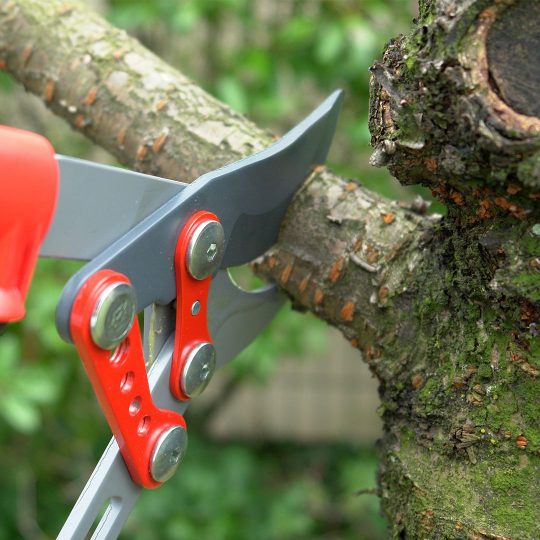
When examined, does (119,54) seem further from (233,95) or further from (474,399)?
(233,95)

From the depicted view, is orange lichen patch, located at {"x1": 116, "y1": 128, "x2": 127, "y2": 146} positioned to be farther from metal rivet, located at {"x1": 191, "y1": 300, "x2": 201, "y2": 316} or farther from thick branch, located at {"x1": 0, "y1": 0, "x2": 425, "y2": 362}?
metal rivet, located at {"x1": 191, "y1": 300, "x2": 201, "y2": 316}

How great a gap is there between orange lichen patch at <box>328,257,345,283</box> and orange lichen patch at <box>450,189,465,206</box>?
15 centimetres

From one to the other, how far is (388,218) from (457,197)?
0.14m

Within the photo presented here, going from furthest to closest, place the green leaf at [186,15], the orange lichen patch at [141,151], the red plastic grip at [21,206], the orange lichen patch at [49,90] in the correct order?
the green leaf at [186,15] < the orange lichen patch at [49,90] < the orange lichen patch at [141,151] < the red plastic grip at [21,206]

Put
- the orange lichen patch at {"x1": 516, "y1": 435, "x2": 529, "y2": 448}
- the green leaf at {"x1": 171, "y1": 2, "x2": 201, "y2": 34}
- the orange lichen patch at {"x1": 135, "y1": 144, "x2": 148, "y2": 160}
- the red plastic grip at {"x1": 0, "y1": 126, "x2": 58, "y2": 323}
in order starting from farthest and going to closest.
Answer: the green leaf at {"x1": 171, "y1": 2, "x2": 201, "y2": 34} → the orange lichen patch at {"x1": 135, "y1": 144, "x2": 148, "y2": 160} → the orange lichen patch at {"x1": 516, "y1": 435, "x2": 529, "y2": 448} → the red plastic grip at {"x1": 0, "y1": 126, "x2": 58, "y2": 323}

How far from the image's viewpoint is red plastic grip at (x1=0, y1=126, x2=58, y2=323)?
1.36 ft

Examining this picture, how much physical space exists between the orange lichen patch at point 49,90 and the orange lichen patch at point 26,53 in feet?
0.15

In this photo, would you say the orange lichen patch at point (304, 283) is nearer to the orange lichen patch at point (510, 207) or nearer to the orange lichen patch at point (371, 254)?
the orange lichen patch at point (371, 254)

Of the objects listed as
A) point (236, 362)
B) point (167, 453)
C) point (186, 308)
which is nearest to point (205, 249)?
point (186, 308)

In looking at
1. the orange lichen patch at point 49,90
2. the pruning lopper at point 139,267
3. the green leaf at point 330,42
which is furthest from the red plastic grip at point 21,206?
the green leaf at point 330,42

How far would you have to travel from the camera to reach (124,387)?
0.51 meters

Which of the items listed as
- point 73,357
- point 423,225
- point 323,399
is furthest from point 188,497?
point 423,225

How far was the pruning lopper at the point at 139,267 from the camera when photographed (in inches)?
16.9

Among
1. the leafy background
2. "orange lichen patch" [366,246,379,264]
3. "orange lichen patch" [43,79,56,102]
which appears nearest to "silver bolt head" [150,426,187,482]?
"orange lichen patch" [366,246,379,264]
